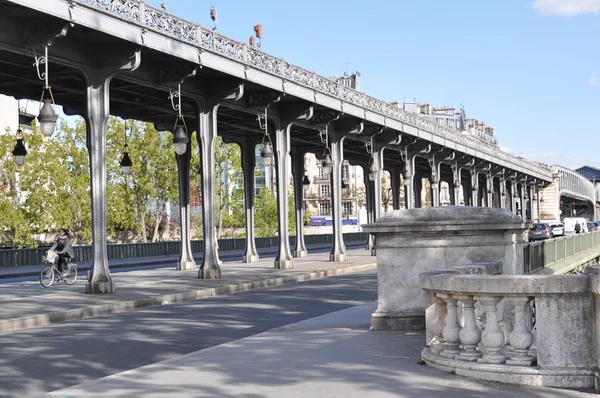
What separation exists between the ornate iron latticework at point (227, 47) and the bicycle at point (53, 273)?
7.29 m

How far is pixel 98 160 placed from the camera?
21.2 m

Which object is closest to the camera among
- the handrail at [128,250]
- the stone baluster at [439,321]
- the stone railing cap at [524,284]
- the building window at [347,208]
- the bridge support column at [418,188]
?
the stone railing cap at [524,284]

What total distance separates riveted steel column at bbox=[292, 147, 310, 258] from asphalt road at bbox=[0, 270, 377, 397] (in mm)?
19776

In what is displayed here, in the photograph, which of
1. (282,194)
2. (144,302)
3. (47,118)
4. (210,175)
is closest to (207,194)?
(210,175)

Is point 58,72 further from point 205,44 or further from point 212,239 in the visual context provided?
point 212,239

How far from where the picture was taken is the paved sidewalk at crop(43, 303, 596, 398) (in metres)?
7.05

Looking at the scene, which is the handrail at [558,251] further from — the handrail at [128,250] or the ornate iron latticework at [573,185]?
the ornate iron latticework at [573,185]

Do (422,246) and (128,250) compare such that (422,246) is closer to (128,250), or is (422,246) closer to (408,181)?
(128,250)

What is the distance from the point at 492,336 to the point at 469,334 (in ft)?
0.92

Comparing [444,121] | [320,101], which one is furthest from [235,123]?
[444,121]

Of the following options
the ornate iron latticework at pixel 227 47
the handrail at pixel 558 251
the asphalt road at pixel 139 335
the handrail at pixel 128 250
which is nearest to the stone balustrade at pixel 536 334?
the asphalt road at pixel 139 335

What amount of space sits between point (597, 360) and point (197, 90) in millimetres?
21258

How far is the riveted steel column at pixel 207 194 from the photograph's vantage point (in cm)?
2658

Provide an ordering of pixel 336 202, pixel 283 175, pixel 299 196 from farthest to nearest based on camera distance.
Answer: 1. pixel 299 196
2. pixel 336 202
3. pixel 283 175
